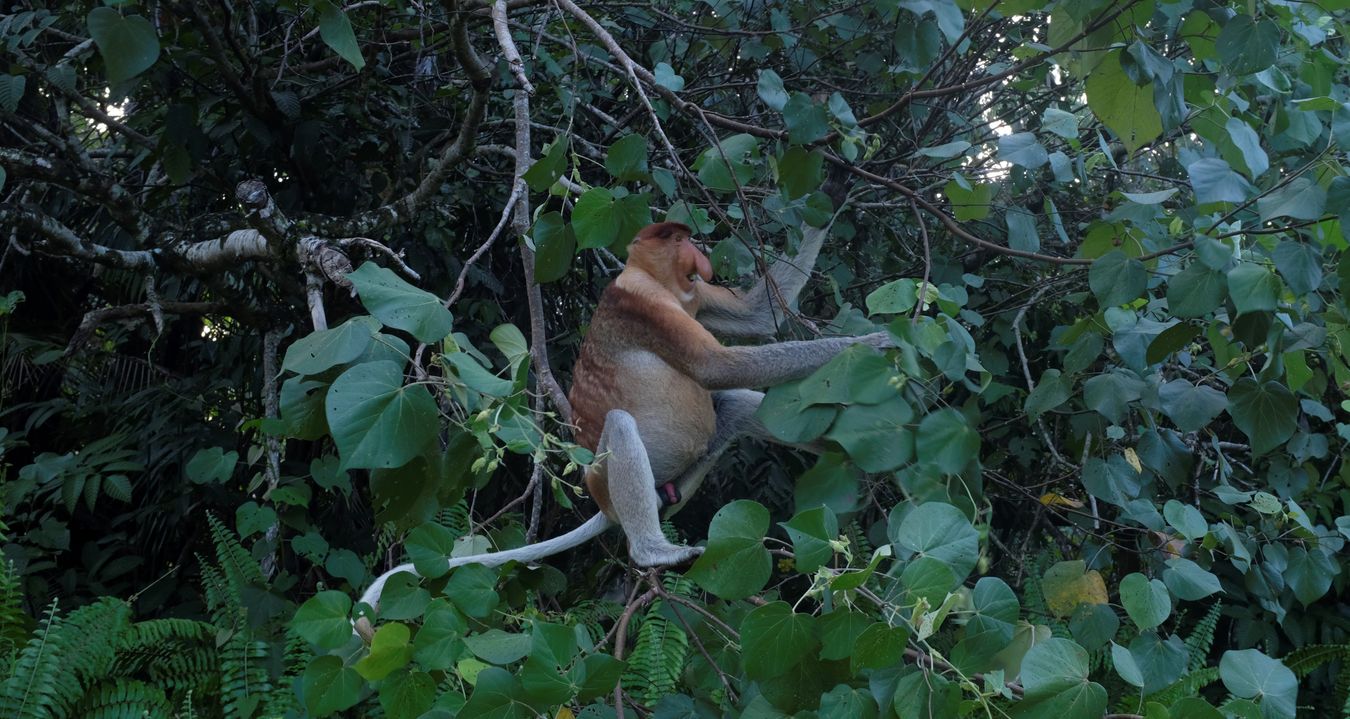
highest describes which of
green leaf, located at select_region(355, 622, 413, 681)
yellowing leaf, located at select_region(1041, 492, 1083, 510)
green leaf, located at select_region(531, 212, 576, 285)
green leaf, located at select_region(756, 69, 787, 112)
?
green leaf, located at select_region(756, 69, 787, 112)

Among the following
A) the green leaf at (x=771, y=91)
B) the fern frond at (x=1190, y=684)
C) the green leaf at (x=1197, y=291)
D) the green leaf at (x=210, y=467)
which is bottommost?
the fern frond at (x=1190, y=684)

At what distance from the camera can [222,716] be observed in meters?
4.08

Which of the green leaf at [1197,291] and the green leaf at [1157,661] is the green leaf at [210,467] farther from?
the green leaf at [1197,291]

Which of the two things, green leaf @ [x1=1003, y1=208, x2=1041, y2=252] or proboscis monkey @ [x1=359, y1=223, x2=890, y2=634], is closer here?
green leaf @ [x1=1003, y1=208, x2=1041, y2=252]

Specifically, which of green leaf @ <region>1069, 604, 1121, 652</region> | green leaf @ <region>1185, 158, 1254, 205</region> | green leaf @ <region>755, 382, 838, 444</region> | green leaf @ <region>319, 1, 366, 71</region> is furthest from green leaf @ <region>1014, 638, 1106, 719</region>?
green leaf @ <region>319, 1, 366, 71</region>

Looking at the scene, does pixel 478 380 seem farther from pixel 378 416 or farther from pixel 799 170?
pixel 799 170

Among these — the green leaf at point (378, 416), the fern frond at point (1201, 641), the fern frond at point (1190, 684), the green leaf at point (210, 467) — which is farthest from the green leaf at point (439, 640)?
the fern frond at point (1201, 641)

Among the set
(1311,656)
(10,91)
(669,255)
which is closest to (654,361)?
(669,255)

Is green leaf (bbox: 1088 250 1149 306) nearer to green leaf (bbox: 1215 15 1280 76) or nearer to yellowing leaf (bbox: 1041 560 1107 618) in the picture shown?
green leaf (bbox: 1215 15 1280 76)

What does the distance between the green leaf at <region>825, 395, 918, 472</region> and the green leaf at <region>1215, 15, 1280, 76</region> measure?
3.84ft

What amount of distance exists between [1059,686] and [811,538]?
1.50 feet

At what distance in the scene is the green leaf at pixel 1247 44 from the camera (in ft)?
6.97

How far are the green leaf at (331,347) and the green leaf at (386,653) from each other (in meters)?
0.49

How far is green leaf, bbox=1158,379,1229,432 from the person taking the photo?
259 centimetres
